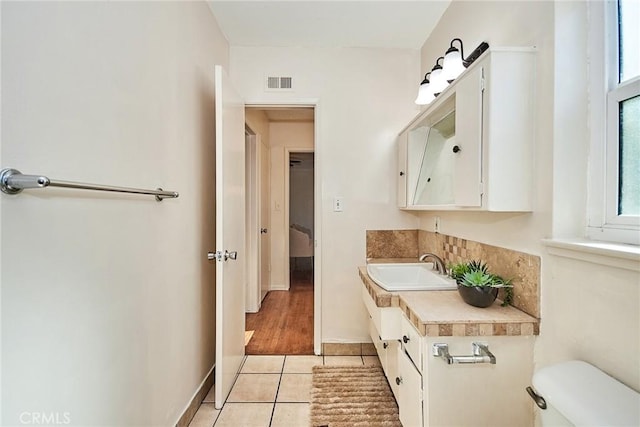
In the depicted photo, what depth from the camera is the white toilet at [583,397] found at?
2.34 ft

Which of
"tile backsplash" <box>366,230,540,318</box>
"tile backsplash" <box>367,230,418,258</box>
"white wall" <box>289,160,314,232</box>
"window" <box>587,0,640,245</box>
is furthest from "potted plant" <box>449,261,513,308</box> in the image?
"white wall" <box>289,160,314,232</box>

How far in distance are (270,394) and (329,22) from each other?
2548 millimetres

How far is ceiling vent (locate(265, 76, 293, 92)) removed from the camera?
2484mm

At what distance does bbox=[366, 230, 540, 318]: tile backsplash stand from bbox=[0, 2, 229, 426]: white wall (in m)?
1.50

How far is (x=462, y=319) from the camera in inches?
44.8

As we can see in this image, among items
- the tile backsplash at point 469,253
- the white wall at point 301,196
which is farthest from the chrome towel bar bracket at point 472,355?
the white wall at point 301,196

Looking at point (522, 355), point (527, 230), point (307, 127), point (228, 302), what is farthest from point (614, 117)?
point (307, 127)

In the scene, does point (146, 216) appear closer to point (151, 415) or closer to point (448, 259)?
point (151, 415)

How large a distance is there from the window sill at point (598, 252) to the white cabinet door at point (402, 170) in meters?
1.20

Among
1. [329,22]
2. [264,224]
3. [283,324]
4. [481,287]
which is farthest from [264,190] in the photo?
[481,287]

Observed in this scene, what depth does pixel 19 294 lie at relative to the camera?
77 cm

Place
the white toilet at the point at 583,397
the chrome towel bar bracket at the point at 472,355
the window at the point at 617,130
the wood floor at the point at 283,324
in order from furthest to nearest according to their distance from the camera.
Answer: the wood floor at the point at 283,324 → the chrome towel bar bracket at the point at 472,355 → the window at the point at 617,130 → the white toilet at the point at 583,397

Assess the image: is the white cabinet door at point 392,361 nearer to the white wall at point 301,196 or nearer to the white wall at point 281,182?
the white wall at point 281,182

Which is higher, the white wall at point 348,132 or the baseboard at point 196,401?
the white wall at point 348,132
